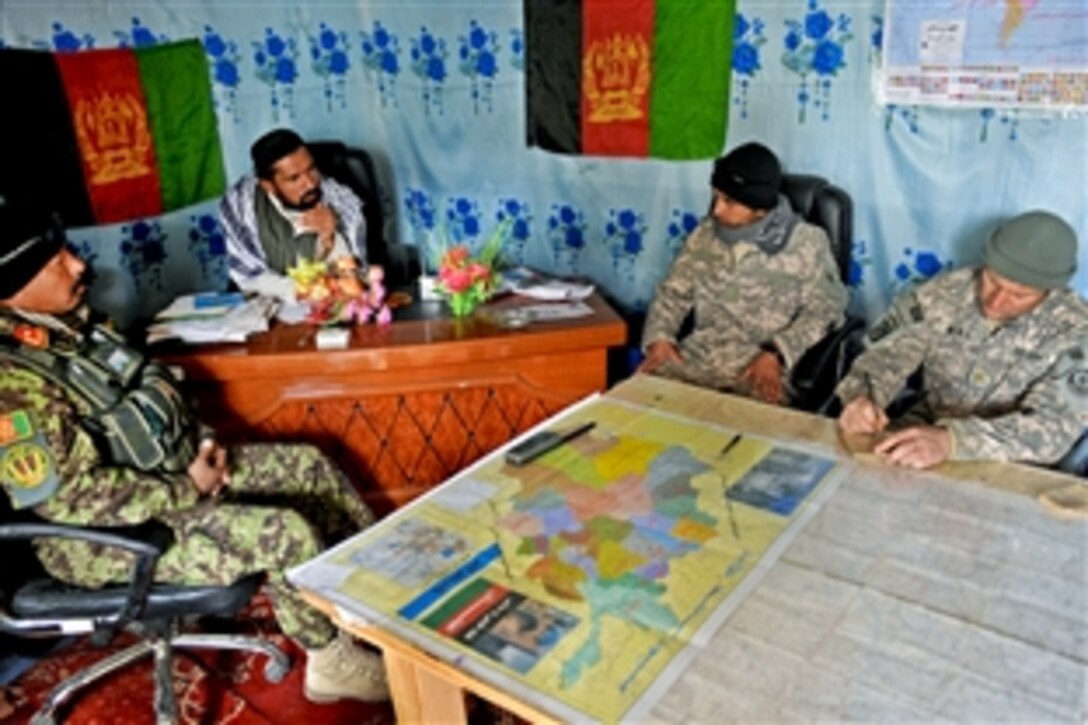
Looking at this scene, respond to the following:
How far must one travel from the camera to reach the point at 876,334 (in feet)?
6.43

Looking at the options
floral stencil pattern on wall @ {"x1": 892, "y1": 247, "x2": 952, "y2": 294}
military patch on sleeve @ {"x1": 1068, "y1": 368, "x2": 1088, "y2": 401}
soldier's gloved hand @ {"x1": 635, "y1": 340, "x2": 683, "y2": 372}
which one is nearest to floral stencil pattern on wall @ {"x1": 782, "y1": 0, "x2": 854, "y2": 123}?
floral stencil pattern on wall @ {"x1": 892, "y1": 247, "x2": 952, "y2": 294}

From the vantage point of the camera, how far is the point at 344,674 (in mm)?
1910

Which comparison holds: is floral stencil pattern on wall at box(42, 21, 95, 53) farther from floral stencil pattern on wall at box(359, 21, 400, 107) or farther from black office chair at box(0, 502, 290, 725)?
black office chair at box(0, 502, 290, 725)

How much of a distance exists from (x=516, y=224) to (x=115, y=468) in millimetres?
1993

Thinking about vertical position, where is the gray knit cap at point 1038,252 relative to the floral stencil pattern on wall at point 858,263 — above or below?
above

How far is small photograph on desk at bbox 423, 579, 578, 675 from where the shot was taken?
1.06 m

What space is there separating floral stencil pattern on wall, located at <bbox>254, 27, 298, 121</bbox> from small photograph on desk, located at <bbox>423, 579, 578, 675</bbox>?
2.60 metres

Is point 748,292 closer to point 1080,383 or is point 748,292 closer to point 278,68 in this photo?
point 1080,383


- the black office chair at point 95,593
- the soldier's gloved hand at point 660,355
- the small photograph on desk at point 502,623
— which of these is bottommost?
the black office chair at point 95,593

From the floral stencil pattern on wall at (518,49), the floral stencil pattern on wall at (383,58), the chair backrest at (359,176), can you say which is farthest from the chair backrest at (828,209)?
the floral stencil pattern on wall at (383,58)

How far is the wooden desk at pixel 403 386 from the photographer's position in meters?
2.22

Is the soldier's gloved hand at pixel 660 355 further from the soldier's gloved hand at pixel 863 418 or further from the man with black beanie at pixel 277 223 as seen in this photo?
the man with black beanie at pixel 277 223

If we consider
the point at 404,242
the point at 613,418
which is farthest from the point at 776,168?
the point at 404,242

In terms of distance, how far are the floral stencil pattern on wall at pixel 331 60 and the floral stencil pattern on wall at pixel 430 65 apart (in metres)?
0.28
